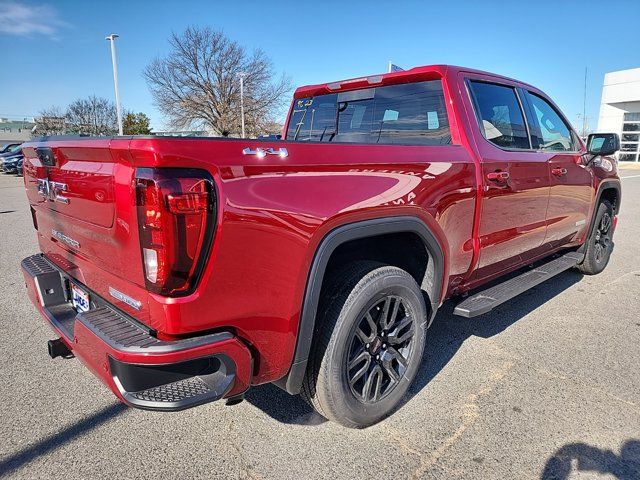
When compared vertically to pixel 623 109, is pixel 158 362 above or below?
below

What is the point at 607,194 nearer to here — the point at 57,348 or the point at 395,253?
the point at 395,253

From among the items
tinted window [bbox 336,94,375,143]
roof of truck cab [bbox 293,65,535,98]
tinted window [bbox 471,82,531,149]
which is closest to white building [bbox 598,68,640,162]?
tinted window [bbox 471,82,531,149]

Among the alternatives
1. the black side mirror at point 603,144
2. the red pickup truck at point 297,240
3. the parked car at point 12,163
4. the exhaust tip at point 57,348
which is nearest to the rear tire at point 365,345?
the red pickup truck at point 297,240

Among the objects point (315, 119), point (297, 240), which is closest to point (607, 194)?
point (315, 119)

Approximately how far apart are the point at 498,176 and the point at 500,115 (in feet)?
2.01

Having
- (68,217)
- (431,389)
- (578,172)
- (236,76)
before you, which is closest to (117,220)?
(68,217)

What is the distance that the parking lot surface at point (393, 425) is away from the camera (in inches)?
87.3

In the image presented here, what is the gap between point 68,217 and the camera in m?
2.35

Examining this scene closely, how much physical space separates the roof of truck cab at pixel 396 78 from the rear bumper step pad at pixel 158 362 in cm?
227

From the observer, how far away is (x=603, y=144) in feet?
14.6

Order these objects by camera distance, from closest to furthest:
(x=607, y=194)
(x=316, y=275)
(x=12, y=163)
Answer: (x=316, y=275) → (x=607, y=194) → (x=12, y=163)

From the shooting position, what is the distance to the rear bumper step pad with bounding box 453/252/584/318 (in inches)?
118

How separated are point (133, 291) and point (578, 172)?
414 centimetres

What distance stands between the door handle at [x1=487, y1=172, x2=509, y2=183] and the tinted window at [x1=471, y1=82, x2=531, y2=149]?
0.24 m
